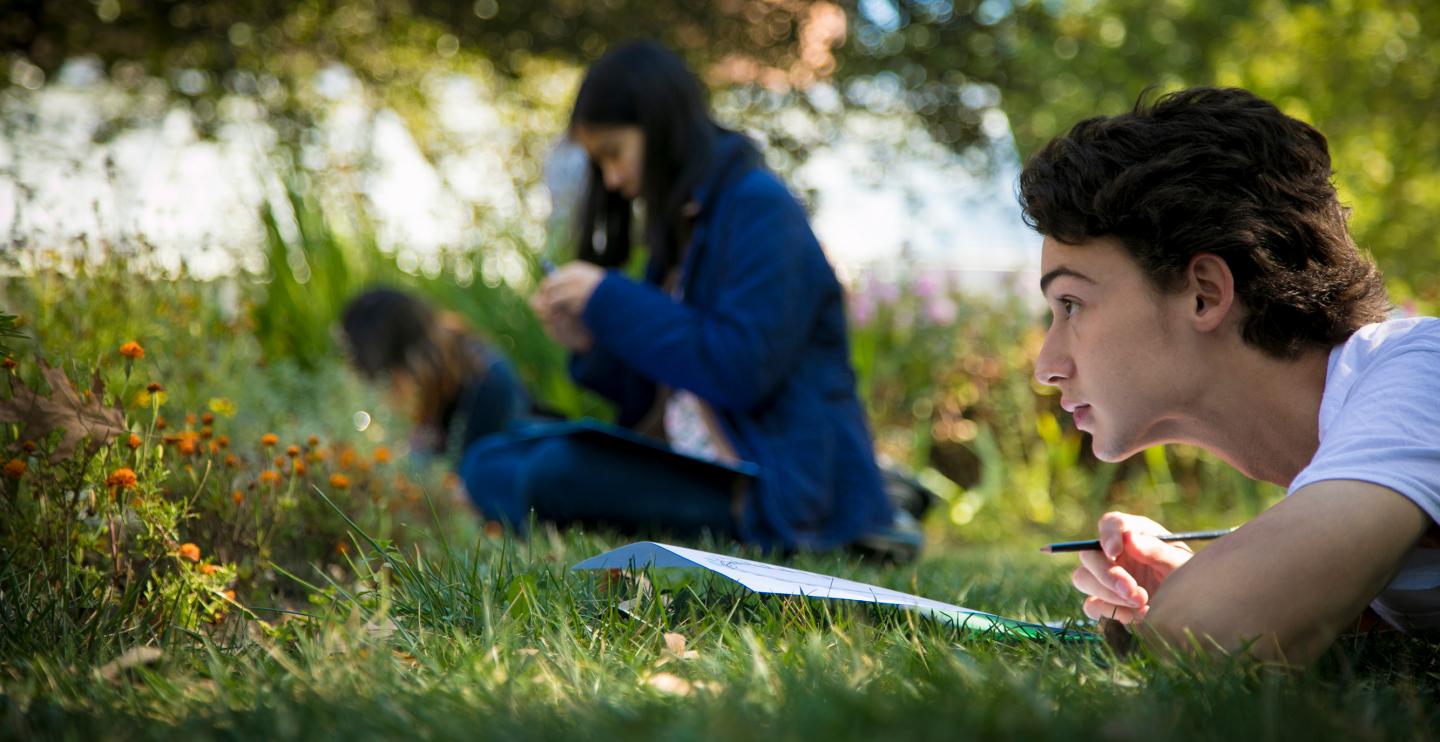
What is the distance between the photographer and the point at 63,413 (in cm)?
173

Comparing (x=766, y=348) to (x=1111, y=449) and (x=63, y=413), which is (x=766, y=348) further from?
(x=63, y=413)

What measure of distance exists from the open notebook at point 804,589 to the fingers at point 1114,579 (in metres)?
0.07

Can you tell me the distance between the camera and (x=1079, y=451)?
690 cm

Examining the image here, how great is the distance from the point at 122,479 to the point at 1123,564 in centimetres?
145

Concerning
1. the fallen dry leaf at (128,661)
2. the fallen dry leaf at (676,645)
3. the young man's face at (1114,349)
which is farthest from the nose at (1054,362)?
the fallen dry leaf at (128,661)

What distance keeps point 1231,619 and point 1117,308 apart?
1.77ft

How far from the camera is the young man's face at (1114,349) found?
1.71 m

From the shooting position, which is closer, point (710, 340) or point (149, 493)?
point (149, 493)

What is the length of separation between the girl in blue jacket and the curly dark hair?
69.2 inches

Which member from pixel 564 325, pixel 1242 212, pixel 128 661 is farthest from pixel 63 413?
pixel 564 325

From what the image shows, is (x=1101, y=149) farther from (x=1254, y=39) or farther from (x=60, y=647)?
(x=1254, y=39)

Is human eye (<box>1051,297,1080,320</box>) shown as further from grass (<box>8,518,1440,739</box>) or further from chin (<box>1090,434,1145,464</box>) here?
grass (<box>8,518,1440,739</box>)

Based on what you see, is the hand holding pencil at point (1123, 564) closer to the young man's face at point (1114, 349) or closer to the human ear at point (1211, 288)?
the young man's face at point (1114, 349)

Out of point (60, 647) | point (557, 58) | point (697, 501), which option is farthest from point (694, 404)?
point (557, 58)
